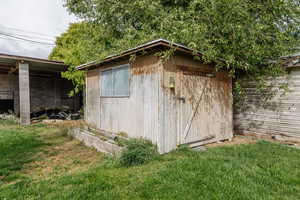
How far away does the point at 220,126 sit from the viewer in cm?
541

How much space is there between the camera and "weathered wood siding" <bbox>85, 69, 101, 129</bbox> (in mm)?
6184

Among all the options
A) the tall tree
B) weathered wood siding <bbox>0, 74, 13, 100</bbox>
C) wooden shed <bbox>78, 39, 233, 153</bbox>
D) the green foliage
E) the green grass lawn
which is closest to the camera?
the green grass lawn

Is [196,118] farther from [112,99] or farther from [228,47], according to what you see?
[112,99]

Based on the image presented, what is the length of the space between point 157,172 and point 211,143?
274 cm

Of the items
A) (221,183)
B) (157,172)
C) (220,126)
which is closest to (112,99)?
(157,172)

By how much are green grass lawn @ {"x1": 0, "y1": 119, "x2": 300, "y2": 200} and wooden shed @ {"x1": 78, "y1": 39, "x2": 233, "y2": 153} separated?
710 millimetres

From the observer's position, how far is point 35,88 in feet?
39.0

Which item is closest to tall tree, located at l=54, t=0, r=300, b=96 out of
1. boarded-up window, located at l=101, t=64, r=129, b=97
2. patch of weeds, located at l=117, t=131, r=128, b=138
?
boarded-up window, located at l=101, t=64, r=129, b=97

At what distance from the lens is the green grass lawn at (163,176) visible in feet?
8.02

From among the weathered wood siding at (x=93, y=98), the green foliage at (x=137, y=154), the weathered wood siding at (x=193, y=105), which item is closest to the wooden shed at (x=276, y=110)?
the weathered wood siding at (x=193, y=105)

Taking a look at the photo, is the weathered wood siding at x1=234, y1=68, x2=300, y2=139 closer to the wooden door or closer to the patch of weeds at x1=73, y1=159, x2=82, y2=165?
the wooden door

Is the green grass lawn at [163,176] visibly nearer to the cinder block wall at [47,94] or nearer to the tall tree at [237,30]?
the tall tree at [237,30]

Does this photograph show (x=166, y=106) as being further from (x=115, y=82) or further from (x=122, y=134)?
(x=115, y=82)

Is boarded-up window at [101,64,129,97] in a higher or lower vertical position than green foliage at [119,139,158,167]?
higher
